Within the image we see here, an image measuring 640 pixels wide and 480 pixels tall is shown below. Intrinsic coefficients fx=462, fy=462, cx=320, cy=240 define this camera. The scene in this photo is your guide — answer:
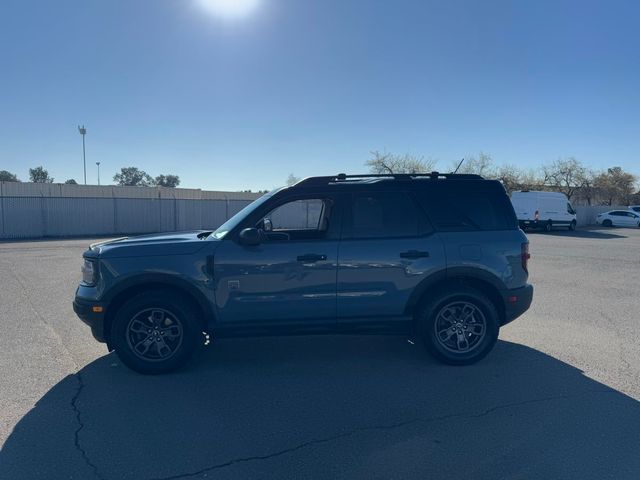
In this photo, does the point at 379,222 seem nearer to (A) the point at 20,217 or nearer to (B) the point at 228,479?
(B) the point at 228,479

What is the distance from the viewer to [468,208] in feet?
17.1

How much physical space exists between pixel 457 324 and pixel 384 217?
1444 mm

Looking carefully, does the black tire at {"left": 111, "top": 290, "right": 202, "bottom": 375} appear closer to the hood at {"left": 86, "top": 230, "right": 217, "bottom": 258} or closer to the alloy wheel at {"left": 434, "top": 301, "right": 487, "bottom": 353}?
the hood at {"left": 86, "top": 230, "right": 217, "bottom": 258}

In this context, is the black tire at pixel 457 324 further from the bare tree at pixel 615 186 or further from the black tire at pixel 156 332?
the bare tree at pixel 615 186

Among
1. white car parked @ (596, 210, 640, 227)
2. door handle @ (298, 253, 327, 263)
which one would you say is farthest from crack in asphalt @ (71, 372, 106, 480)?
white car parked @ (596, 210, 640, 227)

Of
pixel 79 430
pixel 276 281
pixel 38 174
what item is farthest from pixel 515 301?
pixel 38 174

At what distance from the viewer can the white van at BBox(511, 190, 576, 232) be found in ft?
94.8

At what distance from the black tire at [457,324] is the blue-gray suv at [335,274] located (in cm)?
1

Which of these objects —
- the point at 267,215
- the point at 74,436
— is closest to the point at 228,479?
the point at 74,436

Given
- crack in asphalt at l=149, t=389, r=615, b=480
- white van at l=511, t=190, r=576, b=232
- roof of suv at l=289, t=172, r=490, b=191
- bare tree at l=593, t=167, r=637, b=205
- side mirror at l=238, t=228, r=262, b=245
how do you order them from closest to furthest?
crack in asphalt at l=149, t=389, r=615, b=480, side mirror at l=238, t=228, r=262, b=245, roof of suv at l=289, t=172, r=490, b=191, white van at l=511, t=190, r=576, b=232, bare tree at l=593, t=167, r=637, b=205

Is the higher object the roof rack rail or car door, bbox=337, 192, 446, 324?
the roof rack rail

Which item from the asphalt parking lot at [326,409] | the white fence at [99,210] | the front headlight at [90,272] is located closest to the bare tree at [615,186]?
the white fence at [99,210]

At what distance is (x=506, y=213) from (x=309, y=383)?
2902 millimetres

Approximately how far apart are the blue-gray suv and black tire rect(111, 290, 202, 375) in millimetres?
10
